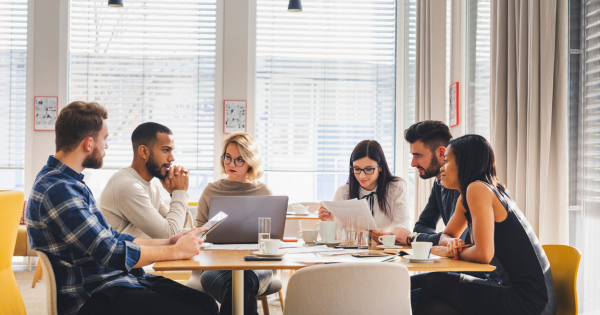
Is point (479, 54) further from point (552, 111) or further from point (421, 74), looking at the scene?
point (552, 111)

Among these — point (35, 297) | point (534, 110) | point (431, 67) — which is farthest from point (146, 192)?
point (431, 67)

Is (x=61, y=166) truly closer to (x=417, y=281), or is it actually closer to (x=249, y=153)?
(x=249, y=153)

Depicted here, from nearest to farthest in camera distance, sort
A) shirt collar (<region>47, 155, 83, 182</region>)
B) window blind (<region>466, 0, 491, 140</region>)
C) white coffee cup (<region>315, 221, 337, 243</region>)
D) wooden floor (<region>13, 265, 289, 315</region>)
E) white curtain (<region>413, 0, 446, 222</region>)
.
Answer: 1. shirt collar (<region>47, 155, 83, 182</region>)
2. white coffee cup (<region>315, 221, 337, 243</region>)
3. wooden floor (<region>13, 265, 289, 315</region>)
4. window blind (<region>466, 0, 491, 140</region>)
5. white curtain (<region>413, 0, 446, 222</region>)

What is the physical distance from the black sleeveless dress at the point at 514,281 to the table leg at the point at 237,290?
0.80m

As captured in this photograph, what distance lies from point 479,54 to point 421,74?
903 mm

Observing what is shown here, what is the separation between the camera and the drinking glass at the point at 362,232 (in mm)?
2061

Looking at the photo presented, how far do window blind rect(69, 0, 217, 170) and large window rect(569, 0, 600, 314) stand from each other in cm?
379

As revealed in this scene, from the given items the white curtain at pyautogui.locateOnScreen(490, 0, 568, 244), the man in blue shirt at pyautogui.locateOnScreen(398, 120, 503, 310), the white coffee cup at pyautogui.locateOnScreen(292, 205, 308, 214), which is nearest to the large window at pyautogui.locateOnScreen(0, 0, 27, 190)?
the white coffee cup at pyautogui.locateOnScreen(292, 205, 308, 214)

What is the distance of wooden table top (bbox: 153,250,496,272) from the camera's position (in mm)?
1582

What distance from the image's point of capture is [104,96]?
539 cm

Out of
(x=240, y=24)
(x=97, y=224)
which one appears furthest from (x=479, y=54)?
(x=97, y=224)

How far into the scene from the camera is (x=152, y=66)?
545cm

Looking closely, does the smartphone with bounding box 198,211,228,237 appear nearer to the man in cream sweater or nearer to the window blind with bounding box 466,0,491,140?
the man in cream sweater

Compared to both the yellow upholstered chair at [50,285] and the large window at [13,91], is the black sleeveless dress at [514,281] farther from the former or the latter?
the large window at [13,91]
